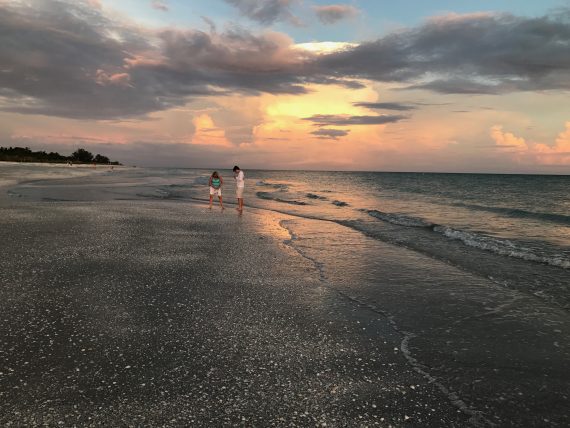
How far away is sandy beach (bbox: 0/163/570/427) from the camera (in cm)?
490

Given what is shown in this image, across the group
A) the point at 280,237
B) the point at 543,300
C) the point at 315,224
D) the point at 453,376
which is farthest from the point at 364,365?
the point at 315,224

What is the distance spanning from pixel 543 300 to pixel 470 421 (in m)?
6.89

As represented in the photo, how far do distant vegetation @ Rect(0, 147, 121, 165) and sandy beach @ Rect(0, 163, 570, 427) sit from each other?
11382 cm

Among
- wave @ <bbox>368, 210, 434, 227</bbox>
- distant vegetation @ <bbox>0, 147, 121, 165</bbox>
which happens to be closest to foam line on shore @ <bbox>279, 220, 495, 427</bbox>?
wave @ <bbox>368, 210, 434, 227</bbox>

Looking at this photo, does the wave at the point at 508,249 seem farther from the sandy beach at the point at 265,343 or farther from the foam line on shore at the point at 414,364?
the foam line on shore at the point at 414,364

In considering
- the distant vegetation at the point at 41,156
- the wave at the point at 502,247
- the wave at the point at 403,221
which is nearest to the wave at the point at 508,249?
the wave at the point at 502,247

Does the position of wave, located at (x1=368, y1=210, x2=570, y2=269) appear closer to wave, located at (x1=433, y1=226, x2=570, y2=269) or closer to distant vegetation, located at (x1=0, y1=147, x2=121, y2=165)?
wave, located at (x1=433, y1=226, x2=570, y2=269)

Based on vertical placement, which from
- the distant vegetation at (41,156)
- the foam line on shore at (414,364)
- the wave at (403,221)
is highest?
the distant vegetation at (41,156)

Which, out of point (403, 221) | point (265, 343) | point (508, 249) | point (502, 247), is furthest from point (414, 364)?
point (403, 221)

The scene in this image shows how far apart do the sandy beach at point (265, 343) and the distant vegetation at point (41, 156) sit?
11382 centimetres

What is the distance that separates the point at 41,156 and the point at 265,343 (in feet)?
469

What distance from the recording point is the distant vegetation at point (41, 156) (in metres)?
105

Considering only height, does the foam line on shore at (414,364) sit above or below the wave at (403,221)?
below

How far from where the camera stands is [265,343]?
6695 millimetres
